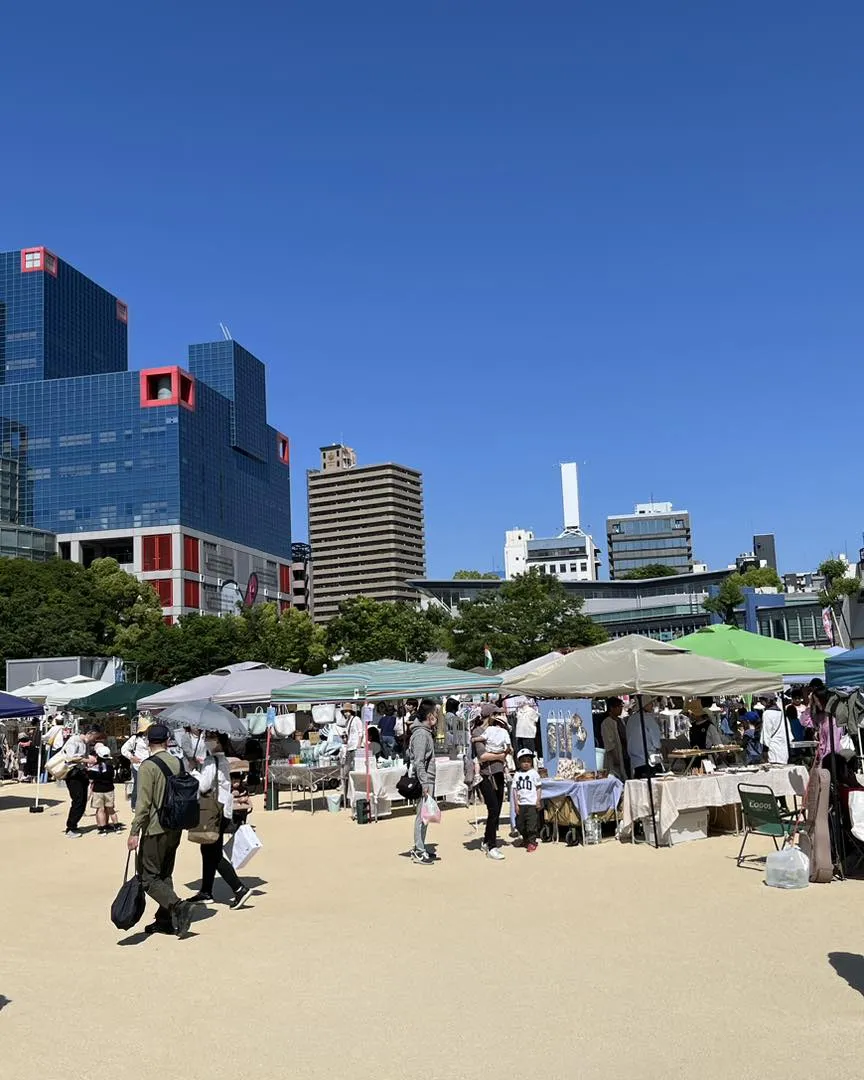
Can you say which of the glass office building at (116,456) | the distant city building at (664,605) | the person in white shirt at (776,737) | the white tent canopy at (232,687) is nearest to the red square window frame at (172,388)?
the glass office building at (116,456)

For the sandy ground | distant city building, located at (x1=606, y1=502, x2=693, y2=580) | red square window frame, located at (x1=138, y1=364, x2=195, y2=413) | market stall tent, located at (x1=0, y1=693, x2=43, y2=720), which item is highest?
red square window frame, located at (x1=138, y1=364, x2=195, y2=413)

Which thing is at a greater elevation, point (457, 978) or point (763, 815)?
point (763, 815)

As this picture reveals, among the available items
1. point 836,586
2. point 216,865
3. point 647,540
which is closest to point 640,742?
point 216,865

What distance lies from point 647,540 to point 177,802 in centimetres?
17330

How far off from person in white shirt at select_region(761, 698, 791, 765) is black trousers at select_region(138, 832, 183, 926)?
377 inches

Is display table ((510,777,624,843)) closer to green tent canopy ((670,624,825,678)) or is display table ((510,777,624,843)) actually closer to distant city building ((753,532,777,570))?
green tent canopy ((670,624,825,678))

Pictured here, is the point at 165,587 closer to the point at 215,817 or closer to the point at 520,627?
the point at 520,627

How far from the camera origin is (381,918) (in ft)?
28.9

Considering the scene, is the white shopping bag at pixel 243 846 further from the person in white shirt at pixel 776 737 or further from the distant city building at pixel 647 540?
the distant city building at pixel 647 540

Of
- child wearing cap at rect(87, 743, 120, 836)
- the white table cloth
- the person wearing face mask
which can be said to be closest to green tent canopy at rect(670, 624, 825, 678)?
the white table cloth

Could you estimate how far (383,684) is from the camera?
56.4ft

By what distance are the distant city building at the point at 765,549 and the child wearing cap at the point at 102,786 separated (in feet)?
453

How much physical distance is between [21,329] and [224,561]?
123ft

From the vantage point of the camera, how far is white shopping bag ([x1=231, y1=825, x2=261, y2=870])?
966cm
